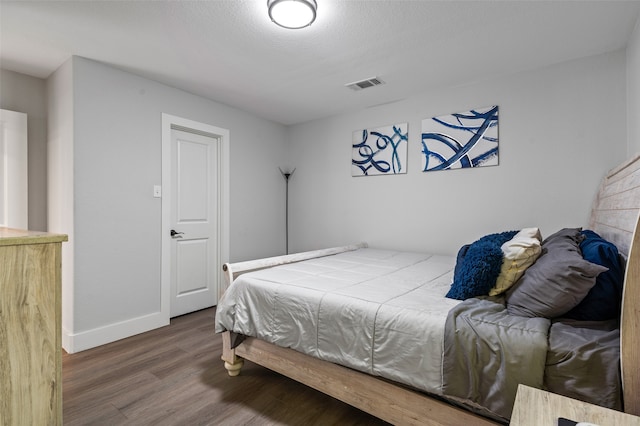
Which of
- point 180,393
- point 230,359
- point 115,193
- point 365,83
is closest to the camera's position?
point 180,393

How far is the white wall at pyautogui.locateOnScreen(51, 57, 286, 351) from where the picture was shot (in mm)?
2584

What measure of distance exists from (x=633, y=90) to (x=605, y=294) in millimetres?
1844

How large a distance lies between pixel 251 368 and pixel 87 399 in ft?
3.27

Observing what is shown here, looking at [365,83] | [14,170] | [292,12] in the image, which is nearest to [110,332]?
[14,170]

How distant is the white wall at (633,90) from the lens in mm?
2090

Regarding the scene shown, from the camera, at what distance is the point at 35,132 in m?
2.92

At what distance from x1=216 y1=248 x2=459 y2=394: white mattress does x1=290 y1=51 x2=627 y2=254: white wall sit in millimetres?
970

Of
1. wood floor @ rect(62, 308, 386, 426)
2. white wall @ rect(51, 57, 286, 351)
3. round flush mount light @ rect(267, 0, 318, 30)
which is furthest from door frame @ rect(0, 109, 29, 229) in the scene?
round flush mount light @ rect(267, 0, 318, 30)

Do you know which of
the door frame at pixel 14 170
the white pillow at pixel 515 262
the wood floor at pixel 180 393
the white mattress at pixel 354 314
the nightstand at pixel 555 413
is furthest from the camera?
the door frame at pixel 14 170

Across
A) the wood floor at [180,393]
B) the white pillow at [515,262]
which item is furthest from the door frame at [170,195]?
the white pillow at [515,262]

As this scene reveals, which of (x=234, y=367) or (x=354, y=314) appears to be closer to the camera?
(x=354, y=314)

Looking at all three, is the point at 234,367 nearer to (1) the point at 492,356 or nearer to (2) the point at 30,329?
(2) the point at 30,329

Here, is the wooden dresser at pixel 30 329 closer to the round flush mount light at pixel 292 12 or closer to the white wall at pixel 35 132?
the round flush mount light at pixel 292 12

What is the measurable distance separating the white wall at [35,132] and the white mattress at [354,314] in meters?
2.18
